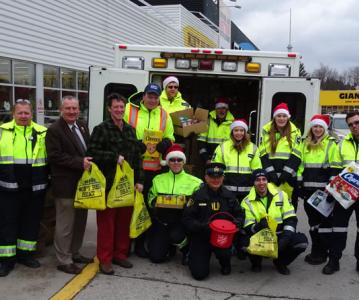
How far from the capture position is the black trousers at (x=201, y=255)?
4.31 metres

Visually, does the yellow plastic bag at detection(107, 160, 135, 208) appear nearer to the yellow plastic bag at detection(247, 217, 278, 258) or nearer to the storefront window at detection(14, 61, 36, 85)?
the yellow plastic bag at detection(247, 217, 278, 258)

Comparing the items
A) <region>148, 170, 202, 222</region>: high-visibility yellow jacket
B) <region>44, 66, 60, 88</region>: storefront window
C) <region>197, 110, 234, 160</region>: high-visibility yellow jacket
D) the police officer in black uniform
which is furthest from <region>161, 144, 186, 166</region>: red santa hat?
<region>44, 66, 60, 88</region>: storefront window

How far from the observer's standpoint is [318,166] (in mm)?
4766

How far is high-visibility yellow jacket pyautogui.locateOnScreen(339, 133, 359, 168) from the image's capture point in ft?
15.1

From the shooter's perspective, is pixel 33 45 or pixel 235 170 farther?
pixel 33 45

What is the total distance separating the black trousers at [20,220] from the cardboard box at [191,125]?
1824 mm

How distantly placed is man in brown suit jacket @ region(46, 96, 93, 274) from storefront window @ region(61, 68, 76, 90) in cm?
916

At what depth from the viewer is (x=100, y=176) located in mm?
4172

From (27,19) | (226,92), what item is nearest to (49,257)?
(226,92)

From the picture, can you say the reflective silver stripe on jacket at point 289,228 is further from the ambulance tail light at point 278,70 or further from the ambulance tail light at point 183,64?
the ambulance tail light at point 183,64

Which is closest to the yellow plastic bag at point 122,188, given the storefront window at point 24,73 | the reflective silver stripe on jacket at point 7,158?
the reflective silver stripe on jacket at point 7,158

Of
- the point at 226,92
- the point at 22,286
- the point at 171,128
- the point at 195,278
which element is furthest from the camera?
the point at 226,92

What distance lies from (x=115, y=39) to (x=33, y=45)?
464cm

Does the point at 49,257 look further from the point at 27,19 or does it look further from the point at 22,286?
the point at 27,19
